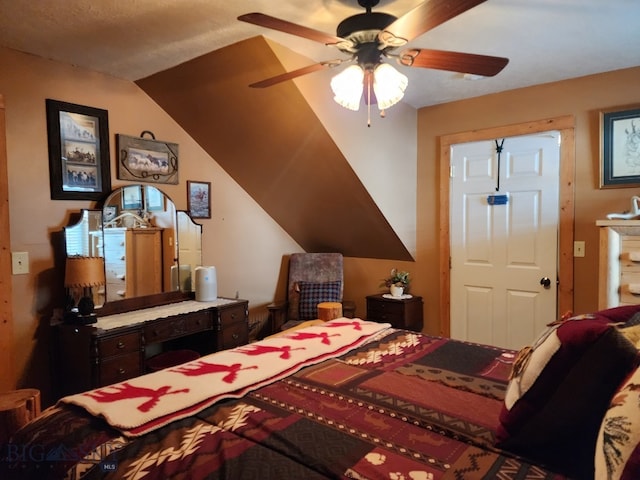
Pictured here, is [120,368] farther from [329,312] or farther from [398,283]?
[398,283]

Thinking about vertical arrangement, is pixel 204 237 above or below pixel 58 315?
above

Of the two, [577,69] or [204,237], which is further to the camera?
[204,237]

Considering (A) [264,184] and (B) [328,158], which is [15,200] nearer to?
(A) [264,184]

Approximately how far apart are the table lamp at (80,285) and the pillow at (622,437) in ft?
8.07

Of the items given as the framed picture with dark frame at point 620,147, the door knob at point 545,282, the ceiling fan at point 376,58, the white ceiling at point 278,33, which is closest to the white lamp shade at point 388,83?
the ceiling fan at point 376,58

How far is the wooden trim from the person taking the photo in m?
2.25

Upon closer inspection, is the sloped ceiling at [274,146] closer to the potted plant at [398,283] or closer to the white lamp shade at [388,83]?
the potted plant at [398,283]

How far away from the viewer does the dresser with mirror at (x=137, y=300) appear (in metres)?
2.29

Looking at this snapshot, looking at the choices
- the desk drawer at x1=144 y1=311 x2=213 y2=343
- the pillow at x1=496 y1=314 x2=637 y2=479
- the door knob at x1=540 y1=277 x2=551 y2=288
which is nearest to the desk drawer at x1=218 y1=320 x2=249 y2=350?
the desk drawer at x1=144 y1=311 x2=213 y2=343

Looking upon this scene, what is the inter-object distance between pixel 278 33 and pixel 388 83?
0.78 m

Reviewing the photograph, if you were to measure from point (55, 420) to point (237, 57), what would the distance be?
2060 mm

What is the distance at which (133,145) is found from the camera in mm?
2854

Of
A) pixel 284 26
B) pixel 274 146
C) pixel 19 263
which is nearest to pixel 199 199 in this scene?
pixel 274 146

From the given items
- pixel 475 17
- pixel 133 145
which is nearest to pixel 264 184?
pixel 133 145
